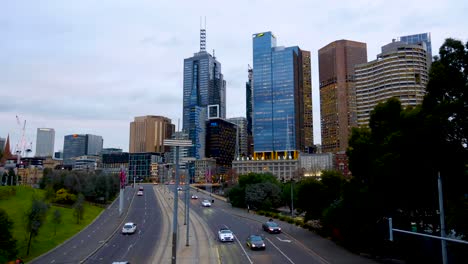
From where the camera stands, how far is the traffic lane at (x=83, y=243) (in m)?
39.6

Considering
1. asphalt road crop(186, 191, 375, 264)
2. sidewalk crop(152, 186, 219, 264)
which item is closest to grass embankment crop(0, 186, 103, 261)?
sidewalk crop(152, 186, 219, 264)

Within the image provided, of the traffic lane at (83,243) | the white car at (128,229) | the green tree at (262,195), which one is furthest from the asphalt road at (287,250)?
the green tree at (262,195)

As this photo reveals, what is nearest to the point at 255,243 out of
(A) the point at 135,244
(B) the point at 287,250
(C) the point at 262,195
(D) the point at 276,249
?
(D) the point at 276,249

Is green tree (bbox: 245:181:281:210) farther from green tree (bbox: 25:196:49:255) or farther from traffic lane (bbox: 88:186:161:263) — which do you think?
green tree (bbox: 25:196:49:255)

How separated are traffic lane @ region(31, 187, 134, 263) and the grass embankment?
116cm

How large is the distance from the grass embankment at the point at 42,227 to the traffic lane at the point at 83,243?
1157 millimetres

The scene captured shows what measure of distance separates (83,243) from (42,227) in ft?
34.7

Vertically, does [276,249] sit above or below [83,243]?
above

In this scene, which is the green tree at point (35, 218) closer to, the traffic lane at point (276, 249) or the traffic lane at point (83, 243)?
the traffic lane at point (83, 243)

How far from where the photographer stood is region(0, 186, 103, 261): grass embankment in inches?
1757

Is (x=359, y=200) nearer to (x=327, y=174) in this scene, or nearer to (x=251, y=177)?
(x=327, y=174)

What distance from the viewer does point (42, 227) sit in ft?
182

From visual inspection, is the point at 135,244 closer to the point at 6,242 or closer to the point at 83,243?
the point at 83,243

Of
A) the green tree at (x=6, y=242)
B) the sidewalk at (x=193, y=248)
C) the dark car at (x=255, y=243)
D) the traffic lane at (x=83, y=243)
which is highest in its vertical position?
the green tree at (x=6, y=242)
